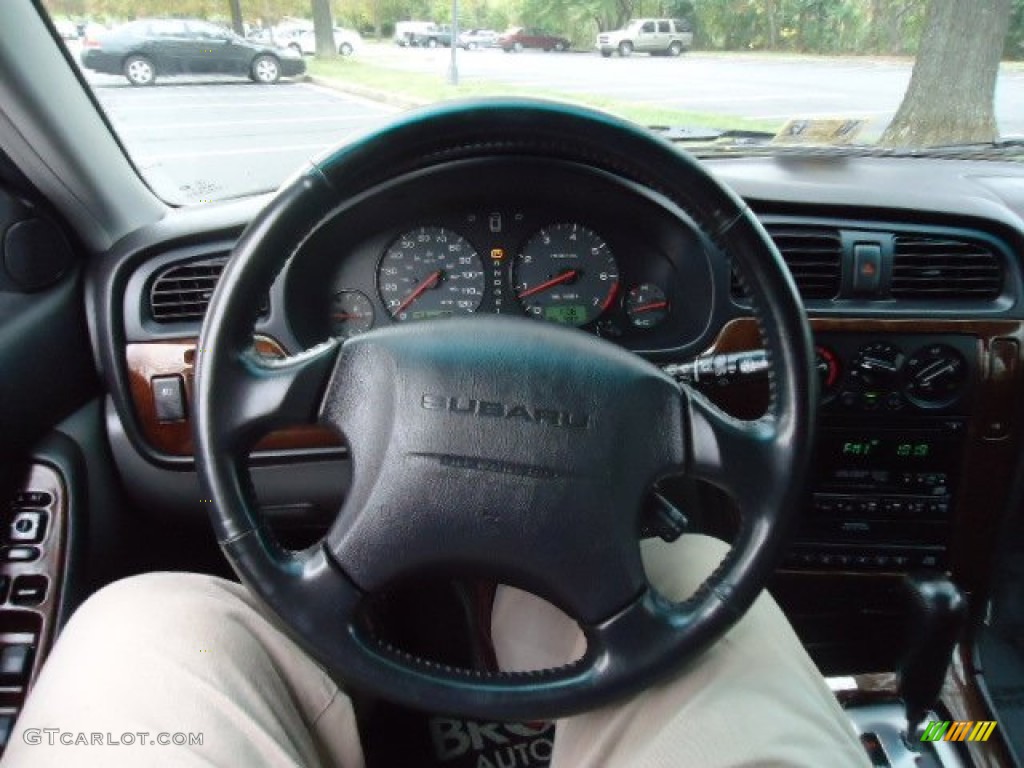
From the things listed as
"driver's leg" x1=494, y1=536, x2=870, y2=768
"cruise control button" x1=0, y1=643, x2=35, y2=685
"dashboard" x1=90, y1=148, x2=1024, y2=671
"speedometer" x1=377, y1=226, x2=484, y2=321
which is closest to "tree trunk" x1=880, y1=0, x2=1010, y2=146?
"dashboard" x1=90, y1=148, x2=1024, y2=671

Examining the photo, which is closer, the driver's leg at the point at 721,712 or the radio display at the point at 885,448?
the driver's leg at the point at 721,712

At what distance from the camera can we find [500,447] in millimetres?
1085

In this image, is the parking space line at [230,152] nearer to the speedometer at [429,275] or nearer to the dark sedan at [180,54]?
the dark sedan at [180,54]

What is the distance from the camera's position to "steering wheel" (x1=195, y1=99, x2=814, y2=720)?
1022mm

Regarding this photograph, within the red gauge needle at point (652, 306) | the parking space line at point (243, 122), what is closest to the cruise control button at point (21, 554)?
the parking space line at point (243, 122)

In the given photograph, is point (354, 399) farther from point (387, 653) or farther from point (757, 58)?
point (757, 58)

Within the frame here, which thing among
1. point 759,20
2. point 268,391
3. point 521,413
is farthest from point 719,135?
point 268,391

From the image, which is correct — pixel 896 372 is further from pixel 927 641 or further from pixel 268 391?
pixel 268 391

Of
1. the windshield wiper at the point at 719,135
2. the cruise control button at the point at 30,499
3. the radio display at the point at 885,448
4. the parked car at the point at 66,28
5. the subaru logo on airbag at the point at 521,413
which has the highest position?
the parked car at the point at 66,28

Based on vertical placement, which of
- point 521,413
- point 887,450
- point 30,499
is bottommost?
point 887,450

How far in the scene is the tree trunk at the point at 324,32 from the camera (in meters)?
1.87

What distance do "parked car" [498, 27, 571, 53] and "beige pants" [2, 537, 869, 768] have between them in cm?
124

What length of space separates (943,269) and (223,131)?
5.17 feet

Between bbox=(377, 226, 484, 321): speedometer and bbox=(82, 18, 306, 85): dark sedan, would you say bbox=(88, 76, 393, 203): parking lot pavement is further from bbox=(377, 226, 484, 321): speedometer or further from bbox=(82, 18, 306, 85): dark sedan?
bbox=(377, 226, 484, 321): speedometer
